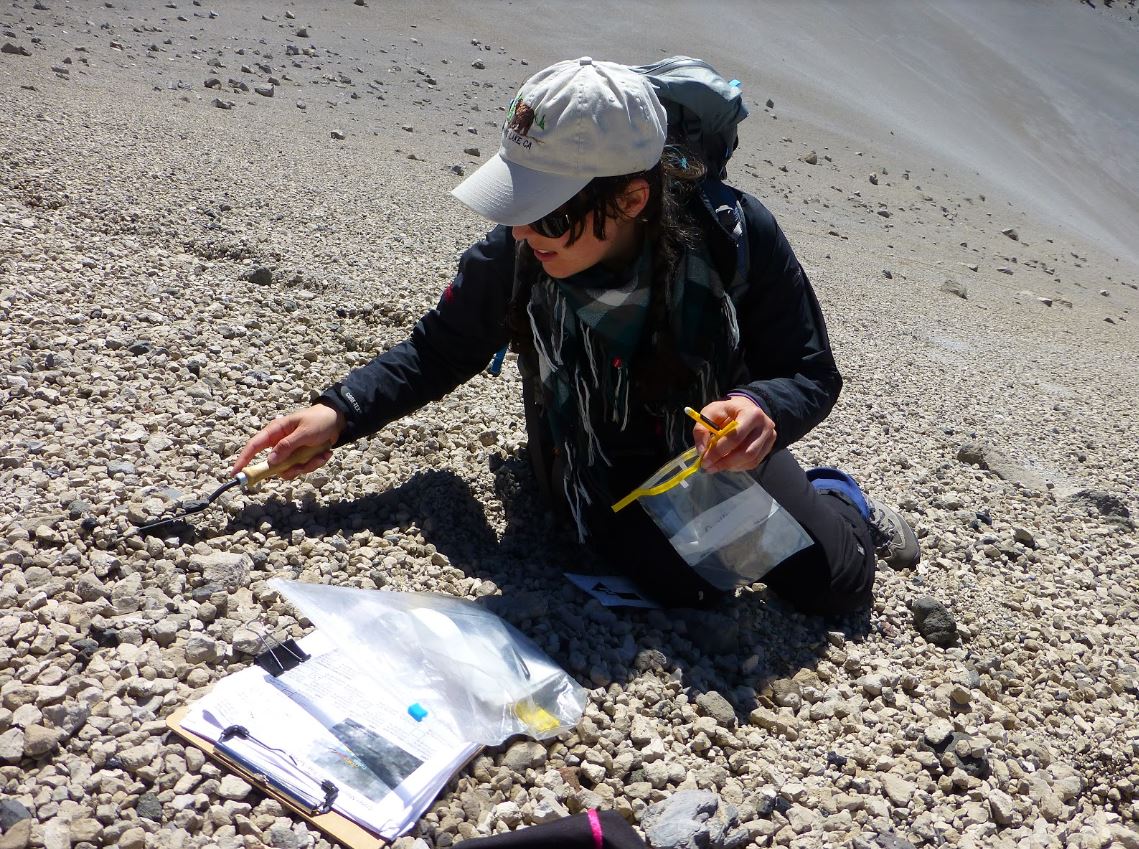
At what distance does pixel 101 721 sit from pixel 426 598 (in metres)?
0.80

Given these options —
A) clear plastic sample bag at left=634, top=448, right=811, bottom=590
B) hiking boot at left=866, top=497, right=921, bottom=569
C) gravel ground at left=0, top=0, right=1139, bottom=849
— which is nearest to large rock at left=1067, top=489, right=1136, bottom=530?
gravel ground at left=0, top=0, right=1139, bottom=849

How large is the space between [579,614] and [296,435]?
2.99 feet

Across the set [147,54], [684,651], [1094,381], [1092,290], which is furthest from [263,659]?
[1092,290]

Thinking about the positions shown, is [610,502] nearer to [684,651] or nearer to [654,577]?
[654,577]

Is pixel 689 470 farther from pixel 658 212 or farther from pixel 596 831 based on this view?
pixel 596 831

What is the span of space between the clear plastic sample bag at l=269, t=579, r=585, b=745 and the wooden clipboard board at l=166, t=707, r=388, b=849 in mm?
314

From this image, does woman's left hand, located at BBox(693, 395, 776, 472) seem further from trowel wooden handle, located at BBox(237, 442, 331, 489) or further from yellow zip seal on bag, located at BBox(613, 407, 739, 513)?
trowel wooden handle, located at BBox(237, 442, 331, 489)

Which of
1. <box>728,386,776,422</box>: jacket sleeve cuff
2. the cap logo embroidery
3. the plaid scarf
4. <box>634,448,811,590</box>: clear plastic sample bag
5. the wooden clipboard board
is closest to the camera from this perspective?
the wooden clipboard board

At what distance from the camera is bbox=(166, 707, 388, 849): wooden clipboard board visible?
1843mm

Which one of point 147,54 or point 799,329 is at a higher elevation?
point 799,329

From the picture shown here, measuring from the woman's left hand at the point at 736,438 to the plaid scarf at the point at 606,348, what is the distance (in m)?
0.29

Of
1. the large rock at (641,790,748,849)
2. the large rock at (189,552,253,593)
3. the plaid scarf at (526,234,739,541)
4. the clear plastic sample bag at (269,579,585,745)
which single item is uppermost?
the plaid scarf at (526,234,739,541)

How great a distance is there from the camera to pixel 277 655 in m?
2.22

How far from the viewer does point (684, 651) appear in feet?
8.61
